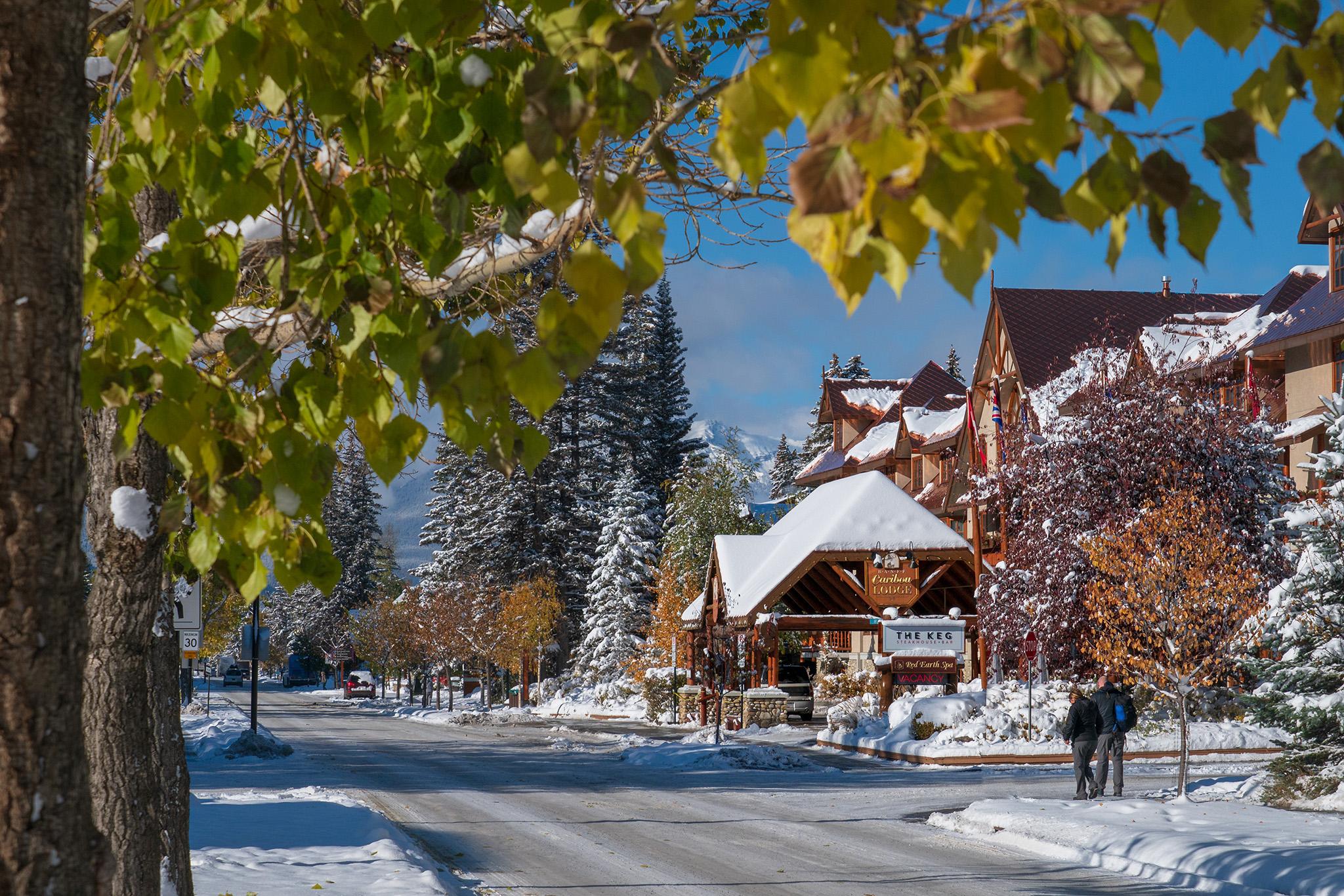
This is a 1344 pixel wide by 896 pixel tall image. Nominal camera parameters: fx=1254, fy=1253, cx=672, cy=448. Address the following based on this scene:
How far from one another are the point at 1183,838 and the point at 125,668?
11.3 meters

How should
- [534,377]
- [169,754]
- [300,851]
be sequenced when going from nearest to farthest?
[534,377] → [169,754] → [300,851]

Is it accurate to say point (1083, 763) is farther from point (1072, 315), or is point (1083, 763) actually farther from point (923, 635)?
point (1072, 315)

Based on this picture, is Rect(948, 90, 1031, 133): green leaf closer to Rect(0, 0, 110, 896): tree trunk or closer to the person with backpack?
Rect(0, 0, 110, 896): tree trunk

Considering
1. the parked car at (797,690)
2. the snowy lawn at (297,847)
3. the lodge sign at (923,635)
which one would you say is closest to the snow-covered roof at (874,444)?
the parked car at (797,690)

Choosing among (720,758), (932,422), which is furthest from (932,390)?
(720,758)

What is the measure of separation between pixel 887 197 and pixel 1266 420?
30.8 m

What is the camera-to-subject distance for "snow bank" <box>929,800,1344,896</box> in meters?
11.4

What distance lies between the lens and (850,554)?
104 feet

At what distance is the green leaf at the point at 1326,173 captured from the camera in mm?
2111

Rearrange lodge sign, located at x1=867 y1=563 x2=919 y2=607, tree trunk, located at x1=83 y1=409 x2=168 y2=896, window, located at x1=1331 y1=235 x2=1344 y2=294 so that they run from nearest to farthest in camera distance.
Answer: tree trunk, located at x1=83 y1=409 x2=168 y2=896
window, located at x1=1331 y1=235 x2=1344 y2=294
lodge sign, located at x1=867 y1=563 x2=919 y2=607

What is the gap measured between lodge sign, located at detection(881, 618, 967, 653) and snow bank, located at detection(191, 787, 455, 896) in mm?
13616

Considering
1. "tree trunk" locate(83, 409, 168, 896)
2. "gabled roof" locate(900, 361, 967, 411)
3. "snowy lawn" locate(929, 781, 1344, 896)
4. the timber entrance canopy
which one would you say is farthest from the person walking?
"gabled roof" locate(900, 361, 967, 411)

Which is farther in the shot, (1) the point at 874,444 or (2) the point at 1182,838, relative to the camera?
(1) the point at 874,444

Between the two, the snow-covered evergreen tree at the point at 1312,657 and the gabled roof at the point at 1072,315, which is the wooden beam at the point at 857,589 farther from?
the snow-covered evergreen tree at the point at 1312,657
